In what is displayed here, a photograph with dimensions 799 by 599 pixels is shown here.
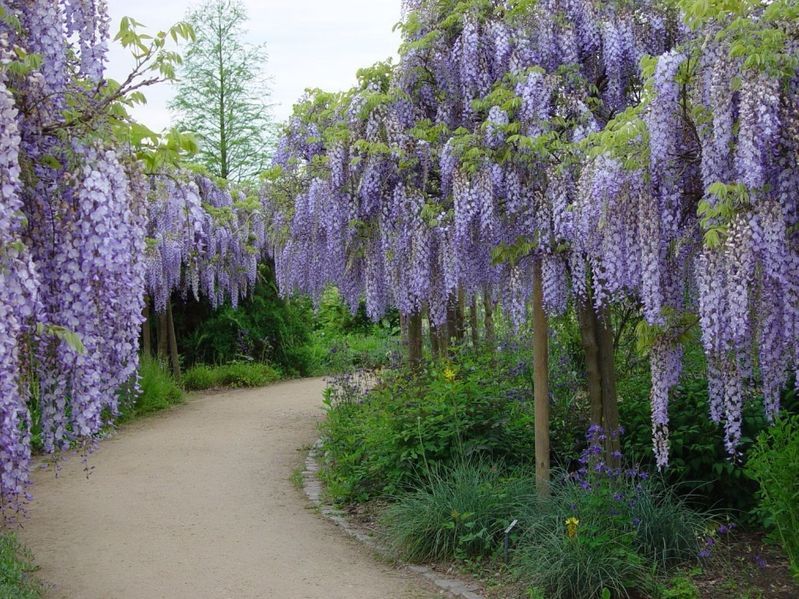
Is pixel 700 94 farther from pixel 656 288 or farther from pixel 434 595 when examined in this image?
pixel 434 595

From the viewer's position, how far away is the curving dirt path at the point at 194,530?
221 inches

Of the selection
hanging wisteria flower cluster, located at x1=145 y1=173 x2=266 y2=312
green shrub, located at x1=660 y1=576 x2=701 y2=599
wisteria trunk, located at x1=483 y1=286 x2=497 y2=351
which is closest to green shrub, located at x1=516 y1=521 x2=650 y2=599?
green shrub, located at x1=660 y1=576 x2=701 y2=599

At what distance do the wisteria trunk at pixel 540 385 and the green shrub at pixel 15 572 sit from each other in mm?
3365

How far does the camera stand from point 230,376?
16844 millimetres

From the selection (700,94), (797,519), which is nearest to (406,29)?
(700,94)

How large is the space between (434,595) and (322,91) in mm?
7433

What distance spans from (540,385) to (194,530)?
3031 millimetres

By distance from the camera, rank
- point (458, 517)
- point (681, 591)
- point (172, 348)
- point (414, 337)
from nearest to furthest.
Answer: point (681, 591) < point (458, 517) < point (414, 337) < point (172, 348)

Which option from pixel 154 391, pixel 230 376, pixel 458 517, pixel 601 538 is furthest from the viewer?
pixel 230 376

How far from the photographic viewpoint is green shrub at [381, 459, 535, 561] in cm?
583

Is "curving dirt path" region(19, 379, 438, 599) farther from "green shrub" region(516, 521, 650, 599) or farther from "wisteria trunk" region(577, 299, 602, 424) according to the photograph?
"wisteria trunk" region(577, 299, 602, 424)

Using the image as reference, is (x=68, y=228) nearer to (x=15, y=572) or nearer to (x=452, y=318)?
(x=15, y=572)

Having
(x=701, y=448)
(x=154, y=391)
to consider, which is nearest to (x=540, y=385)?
(x=701, y=448)

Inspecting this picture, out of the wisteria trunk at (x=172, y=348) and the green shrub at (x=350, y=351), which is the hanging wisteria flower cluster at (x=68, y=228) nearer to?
the green shrub at (x=350, y=351)
